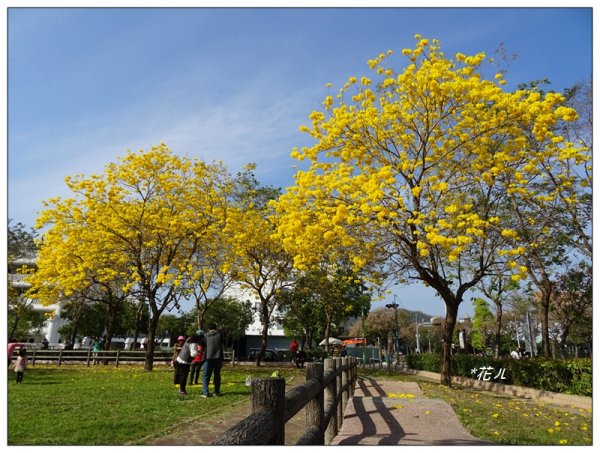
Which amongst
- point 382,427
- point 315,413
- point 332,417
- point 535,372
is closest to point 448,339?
point 535,372

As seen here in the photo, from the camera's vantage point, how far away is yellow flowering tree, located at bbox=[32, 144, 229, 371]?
1541 cm

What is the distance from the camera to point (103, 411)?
708 cm

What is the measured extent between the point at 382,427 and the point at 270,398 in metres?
3.53

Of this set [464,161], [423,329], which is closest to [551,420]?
[464,161]

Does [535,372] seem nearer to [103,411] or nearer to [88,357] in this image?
[103,411]

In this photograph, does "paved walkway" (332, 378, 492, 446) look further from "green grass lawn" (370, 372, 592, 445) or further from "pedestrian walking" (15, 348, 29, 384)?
"pedestrian walking" (15, 348, 29, 384)

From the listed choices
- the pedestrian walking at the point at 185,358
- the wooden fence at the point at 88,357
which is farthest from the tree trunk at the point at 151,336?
the pedestrian walking at the point at 185,358

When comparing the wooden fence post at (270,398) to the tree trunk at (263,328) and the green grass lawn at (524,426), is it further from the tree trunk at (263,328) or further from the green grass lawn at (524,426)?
the tree trunk at (263,328)

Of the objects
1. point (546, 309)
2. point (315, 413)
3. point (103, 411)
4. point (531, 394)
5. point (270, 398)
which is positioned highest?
point (270, 398)

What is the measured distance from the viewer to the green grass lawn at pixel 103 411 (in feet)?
17.7

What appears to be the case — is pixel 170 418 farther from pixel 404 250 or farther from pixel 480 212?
pixel 480 212

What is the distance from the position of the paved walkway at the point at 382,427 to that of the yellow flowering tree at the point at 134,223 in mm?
9611

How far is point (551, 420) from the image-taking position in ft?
22.2

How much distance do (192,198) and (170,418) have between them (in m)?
10.7
